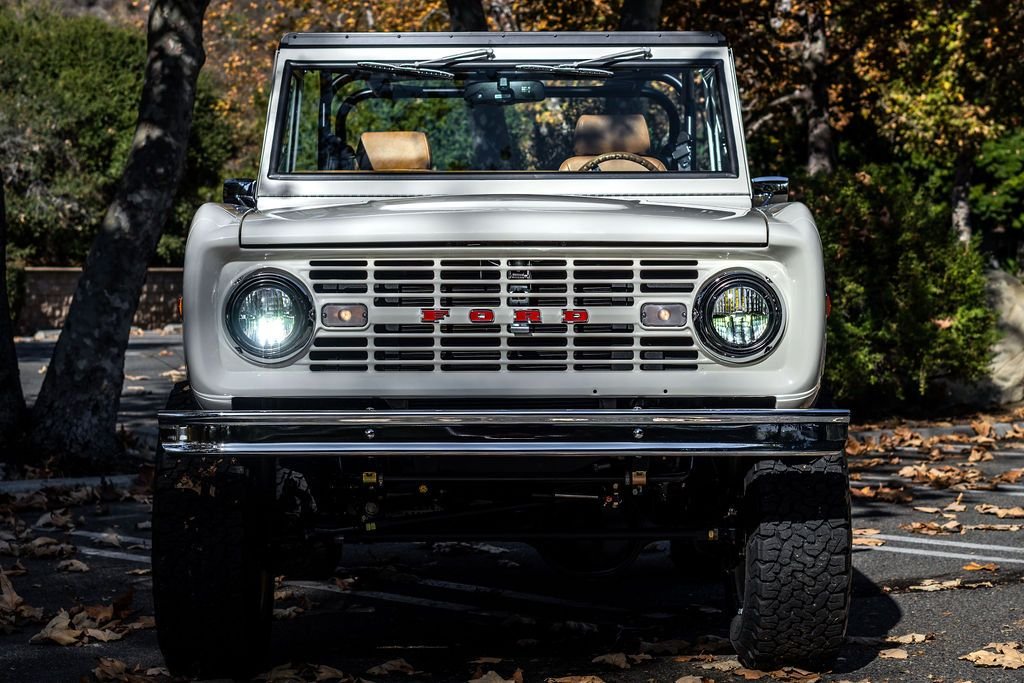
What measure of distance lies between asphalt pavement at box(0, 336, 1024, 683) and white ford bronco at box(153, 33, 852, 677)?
0.33 m

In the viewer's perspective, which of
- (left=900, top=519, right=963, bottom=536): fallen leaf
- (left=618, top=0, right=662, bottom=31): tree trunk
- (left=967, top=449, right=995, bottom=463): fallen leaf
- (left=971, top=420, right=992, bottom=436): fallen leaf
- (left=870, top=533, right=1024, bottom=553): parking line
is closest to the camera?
(left=870, top=533, right=1024, bottom=553): parking line

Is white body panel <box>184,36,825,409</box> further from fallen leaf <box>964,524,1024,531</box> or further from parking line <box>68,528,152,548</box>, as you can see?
fallen leaf <box>964,524,1024,531</box>

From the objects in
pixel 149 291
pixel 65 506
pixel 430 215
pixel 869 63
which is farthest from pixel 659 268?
pixel 149 291

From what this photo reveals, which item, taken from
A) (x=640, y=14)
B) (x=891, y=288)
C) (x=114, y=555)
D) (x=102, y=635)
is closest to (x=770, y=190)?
(x=102, y=635)

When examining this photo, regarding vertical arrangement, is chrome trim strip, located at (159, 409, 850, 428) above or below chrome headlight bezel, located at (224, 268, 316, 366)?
below

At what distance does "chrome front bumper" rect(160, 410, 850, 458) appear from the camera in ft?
14.4

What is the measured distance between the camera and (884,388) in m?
13.5

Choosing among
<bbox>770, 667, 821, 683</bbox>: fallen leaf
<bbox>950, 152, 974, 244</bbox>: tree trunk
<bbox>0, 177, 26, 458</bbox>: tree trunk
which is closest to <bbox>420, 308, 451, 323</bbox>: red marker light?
<bbox>770, 667, 821, 683</bbox>: fallen leaf

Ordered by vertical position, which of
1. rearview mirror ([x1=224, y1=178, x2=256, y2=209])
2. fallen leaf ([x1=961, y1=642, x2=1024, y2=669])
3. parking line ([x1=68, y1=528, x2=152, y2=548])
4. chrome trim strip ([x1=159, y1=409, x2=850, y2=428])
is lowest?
fallen leaf ([x1=961, y1=642, x2=1024, y2=669])

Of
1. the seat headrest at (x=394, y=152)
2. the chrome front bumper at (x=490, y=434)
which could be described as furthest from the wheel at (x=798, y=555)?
the seat headrest at (x=394, y=152)

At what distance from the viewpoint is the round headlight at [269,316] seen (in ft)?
15.2

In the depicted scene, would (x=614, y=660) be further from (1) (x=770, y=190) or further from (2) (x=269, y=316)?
(1) (x=770, y=190)

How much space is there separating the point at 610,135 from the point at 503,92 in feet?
1.57

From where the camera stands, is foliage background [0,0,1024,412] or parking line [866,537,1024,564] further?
foliage background [0,0,1024,412]
